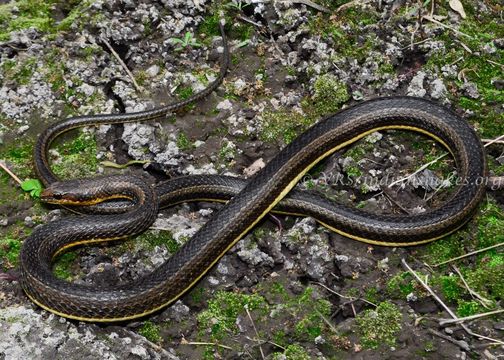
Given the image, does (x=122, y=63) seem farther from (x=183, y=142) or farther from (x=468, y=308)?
(x=468, y=308)

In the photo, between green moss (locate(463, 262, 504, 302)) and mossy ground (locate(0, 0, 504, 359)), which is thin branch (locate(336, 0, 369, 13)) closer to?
mossy ground (locate(0, 0, 504, 359))

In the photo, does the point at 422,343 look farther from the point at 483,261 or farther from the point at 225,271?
the point at 225,271

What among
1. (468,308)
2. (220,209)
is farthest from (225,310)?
(468,308)

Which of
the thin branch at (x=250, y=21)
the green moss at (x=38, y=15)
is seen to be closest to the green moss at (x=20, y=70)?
the green moss at (x=38, y=15)

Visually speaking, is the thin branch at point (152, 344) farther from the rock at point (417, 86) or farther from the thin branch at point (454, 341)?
the rock at point (417, 86)

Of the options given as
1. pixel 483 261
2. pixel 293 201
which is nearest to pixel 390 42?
pixel 293 201

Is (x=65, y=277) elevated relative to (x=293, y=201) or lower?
lower

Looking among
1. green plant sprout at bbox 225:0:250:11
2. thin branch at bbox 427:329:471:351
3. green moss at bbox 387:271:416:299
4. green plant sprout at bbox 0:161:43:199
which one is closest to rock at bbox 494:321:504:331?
thin branch at bbox 427:329:471:351

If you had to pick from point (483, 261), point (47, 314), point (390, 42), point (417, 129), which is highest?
point (390, 42)
